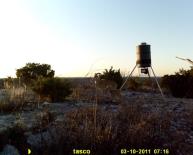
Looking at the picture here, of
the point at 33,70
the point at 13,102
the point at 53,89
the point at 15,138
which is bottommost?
the point at 15,138

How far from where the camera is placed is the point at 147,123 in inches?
301

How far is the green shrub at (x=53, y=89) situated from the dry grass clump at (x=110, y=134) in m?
4.88

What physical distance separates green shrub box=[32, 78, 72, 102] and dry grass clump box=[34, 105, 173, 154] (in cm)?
488

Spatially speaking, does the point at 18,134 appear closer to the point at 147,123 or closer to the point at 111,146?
the point at 111,146

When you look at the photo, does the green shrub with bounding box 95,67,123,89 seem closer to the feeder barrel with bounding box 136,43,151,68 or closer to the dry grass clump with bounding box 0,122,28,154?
the feeder barrel with bounding box 136,43,151,68

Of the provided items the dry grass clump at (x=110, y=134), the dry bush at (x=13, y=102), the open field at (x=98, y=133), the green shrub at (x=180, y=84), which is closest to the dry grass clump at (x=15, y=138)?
the open field at (x=98, y=133)

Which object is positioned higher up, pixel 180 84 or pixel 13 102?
pixel 180 84

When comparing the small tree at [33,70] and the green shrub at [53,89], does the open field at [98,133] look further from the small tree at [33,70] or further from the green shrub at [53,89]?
the small tree at [33,70]

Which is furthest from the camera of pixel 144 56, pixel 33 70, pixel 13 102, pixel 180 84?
pixel 33 70

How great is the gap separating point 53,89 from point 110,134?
20.4 ft

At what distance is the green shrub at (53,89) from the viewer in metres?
13.0

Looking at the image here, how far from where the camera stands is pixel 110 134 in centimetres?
702

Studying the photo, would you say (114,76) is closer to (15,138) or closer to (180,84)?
(180,84)

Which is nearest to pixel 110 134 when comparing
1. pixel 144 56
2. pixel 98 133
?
pixel 98 133
